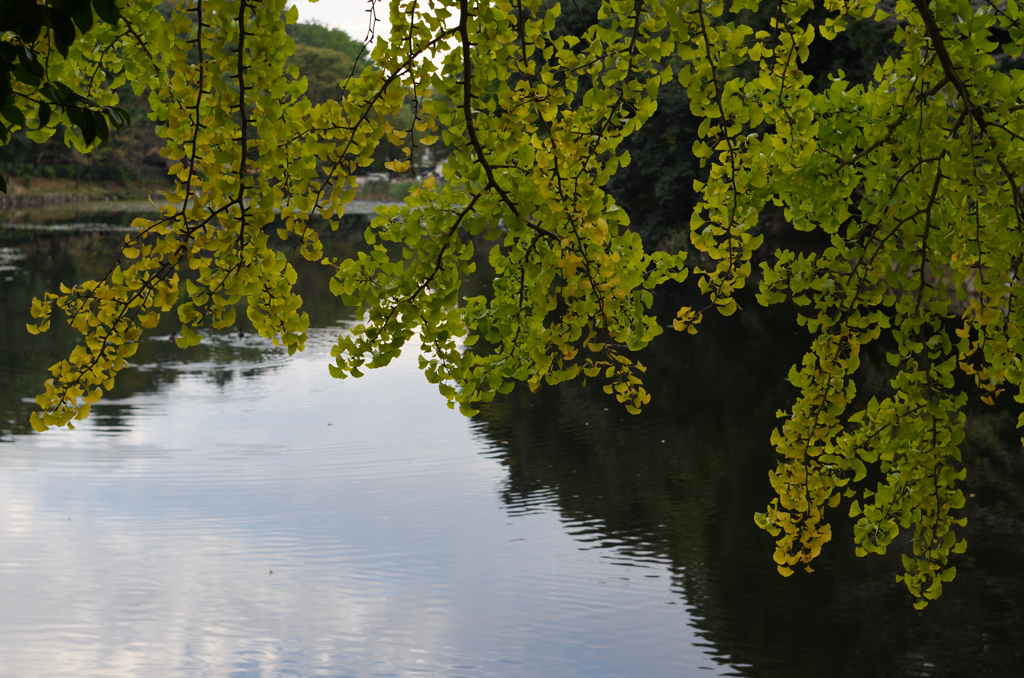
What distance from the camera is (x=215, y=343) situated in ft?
73.0

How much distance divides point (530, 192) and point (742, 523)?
30.2 feet

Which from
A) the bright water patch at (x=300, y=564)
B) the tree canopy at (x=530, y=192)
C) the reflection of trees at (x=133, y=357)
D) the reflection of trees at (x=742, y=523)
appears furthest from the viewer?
the reflection of trees at (x=133, y=357)

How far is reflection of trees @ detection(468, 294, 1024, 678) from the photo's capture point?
876cm

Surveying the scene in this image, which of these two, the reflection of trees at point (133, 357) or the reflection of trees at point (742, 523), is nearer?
the reflection of trees at point (742, 523)

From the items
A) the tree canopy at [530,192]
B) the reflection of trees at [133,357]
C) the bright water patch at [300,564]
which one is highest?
the tree canopy at [530,192]

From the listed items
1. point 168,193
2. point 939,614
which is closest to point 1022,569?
point 939,614

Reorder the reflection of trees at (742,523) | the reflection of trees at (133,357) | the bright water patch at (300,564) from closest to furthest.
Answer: the bright water patch at (300,564) → the reflection of trees at (742,523) → the reflection of trees at (133,357)

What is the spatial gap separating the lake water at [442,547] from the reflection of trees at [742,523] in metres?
0.03

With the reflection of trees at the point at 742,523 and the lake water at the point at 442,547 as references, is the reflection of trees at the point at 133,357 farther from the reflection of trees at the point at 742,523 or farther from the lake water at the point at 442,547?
the reflection of trees at the point at 742,523

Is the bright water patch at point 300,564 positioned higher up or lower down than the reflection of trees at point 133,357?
lower down

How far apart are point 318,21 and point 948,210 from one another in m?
147

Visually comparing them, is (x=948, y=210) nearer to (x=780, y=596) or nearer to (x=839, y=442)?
(x=839, y=442)

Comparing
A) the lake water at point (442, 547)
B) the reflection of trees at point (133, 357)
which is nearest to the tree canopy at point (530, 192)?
the lake water at point (442, 547)

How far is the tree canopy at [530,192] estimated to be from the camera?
316cm
